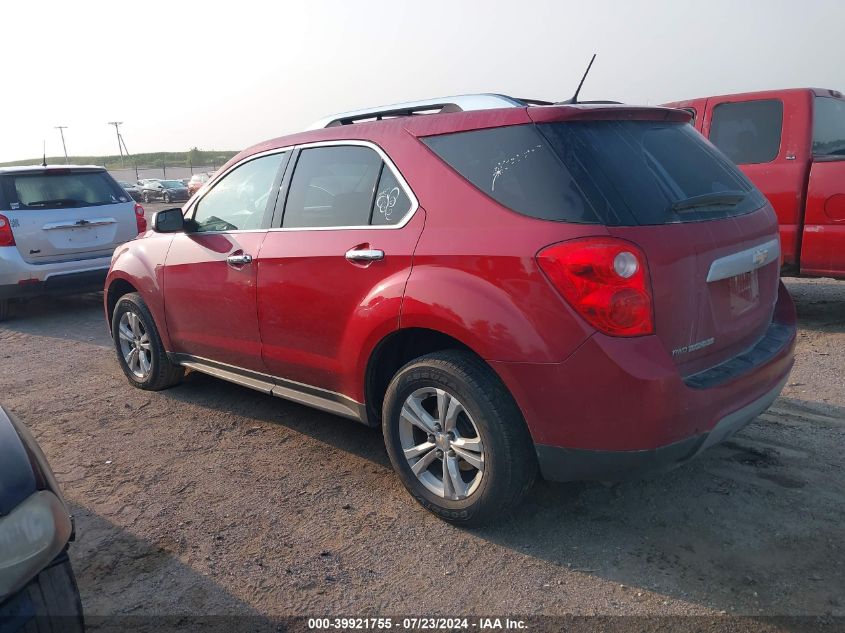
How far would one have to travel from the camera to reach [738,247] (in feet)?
9.59

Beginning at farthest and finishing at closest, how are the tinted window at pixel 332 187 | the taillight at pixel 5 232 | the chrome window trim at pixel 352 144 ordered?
1. the taillight at pixel 5 232
2. the tinted window at pixel 332 187
3. the chrome window trim at pixel 352 144

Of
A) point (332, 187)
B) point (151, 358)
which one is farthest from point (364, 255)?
point (151, 358)

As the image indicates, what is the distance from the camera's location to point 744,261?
9.64 feet

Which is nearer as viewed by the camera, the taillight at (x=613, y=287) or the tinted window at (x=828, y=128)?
the taillight at (x=613, y=287)

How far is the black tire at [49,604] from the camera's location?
1.87m

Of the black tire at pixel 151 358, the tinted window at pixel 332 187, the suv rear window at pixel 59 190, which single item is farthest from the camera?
the suv rear window at pixel 59 190

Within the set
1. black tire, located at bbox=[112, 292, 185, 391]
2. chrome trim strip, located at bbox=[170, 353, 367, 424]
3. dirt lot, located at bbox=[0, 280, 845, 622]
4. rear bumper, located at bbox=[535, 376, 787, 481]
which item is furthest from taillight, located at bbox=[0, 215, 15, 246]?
rear bumper, located at bbox=[535, 376, 787, 481]

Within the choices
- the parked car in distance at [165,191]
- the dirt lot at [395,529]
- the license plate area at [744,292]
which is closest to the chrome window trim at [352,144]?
the dirt lot at [395,529]

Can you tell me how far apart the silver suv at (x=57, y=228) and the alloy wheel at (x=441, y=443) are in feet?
19.5

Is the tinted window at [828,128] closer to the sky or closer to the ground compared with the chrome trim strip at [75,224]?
closer to the sky

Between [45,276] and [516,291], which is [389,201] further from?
[45,276]

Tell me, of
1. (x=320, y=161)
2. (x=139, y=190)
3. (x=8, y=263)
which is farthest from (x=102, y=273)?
(x=139, y=190)

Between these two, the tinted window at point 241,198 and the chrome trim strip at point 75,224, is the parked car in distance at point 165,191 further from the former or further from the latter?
the tinted window at point 241,198

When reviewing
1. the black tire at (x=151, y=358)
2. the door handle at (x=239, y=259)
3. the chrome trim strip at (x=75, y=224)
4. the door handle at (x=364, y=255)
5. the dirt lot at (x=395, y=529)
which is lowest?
the dirt lot at (x=395, y=529)
